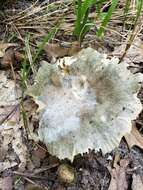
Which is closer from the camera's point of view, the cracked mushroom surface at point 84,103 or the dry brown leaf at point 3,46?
the cracked mushroom surface at point 84,103

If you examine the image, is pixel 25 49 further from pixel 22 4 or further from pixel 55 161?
pixel 55 161

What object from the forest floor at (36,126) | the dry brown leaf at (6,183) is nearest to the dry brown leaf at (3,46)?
the forest floor at (36,126)

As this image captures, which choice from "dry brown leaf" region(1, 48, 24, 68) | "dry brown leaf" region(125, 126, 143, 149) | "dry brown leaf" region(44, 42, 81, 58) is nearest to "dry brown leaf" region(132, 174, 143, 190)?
"dry brown leaf" region(125, 126, 143, 149)

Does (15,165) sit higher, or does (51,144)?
(51,144)

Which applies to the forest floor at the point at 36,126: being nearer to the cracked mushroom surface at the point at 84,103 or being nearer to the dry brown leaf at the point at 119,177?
the dry brown leaf at the point at 119,177

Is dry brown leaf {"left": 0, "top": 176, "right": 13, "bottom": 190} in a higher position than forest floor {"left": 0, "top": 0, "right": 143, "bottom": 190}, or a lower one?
lower

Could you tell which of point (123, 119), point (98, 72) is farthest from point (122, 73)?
point (123, 119)

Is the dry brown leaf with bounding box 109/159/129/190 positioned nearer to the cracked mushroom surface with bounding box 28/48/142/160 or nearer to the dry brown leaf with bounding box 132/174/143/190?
the dry brown leaf with bounding box 132/174/143/190

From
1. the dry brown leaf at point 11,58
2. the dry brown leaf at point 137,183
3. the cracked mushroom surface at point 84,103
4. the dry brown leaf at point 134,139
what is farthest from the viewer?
the dry brown leaf at point 11,58
